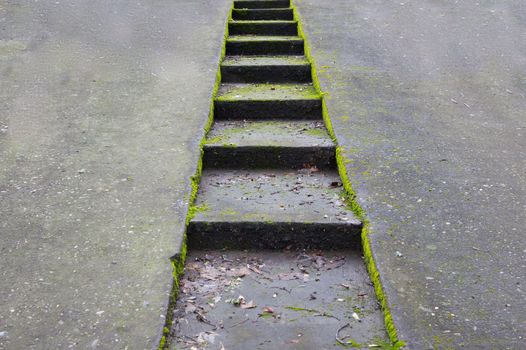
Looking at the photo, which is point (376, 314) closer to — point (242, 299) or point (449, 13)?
point (242, 299)

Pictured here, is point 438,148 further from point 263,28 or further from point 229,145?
point 263,28

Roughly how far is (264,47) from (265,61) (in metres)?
0.39

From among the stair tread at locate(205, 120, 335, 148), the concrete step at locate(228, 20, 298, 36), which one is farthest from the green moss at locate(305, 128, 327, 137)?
the concrete step at locate(228, 20, 298, 36)

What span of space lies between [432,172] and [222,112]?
6.22 ft

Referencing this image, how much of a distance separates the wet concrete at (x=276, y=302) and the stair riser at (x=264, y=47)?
3092mm

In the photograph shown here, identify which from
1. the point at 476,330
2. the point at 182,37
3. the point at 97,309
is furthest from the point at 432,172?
the point at 182,37

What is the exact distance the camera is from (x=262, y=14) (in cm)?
638

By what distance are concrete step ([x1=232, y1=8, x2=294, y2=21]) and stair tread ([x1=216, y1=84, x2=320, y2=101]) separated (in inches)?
72.8

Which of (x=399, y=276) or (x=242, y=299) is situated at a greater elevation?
(x=399, y=276)

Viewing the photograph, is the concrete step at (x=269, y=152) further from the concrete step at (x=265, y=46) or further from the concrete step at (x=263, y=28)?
the concrete step at (x=263, y=28)

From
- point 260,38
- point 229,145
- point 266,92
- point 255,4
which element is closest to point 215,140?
point 229,145

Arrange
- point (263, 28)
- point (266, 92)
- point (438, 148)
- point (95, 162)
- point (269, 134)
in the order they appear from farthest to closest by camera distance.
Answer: point (263, 28), point (266, 92), point (269, 134), point (438, 148), point (95, 162)

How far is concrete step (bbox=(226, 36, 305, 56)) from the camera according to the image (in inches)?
217

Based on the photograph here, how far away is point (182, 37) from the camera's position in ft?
18.3
